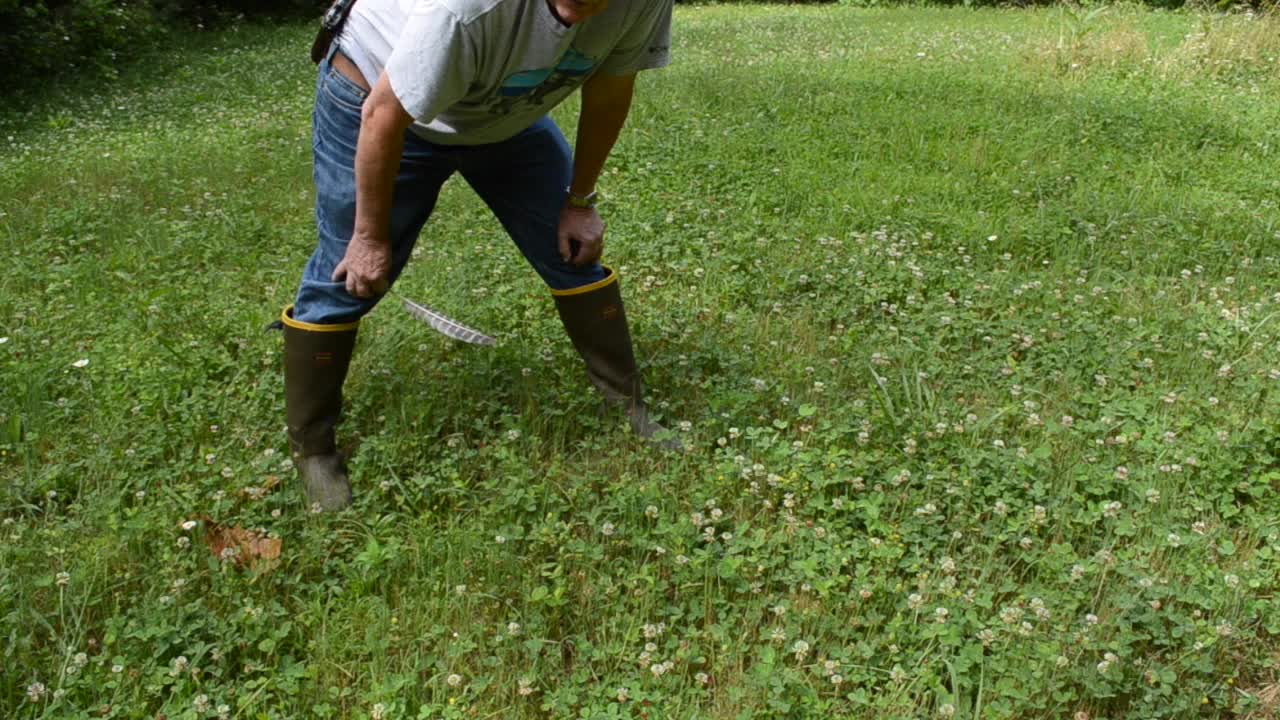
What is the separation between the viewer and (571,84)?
284 cm

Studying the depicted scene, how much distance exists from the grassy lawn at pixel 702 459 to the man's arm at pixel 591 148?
560 mm

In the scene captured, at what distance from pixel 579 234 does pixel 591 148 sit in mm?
268

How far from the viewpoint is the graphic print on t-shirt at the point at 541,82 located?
2.61 m

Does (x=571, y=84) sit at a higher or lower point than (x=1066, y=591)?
higher

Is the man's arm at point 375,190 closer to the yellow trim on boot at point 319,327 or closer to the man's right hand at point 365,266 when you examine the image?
the man's right hand at point 365,266

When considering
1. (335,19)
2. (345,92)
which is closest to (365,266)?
(345,92)

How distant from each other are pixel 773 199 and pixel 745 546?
3124 millimetres

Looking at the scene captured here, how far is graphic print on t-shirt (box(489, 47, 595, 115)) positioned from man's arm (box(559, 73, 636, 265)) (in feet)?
0.66

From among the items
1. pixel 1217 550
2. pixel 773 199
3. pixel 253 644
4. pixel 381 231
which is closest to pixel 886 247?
pixel 773 199

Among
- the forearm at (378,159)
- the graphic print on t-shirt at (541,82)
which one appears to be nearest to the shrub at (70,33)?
the forearm at (378,159)

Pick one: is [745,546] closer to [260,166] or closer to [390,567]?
[390,567]

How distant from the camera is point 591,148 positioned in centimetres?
317

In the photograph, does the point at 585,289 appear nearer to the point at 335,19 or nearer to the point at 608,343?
the point at 608,343

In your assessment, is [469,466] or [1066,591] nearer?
[1066,591]
